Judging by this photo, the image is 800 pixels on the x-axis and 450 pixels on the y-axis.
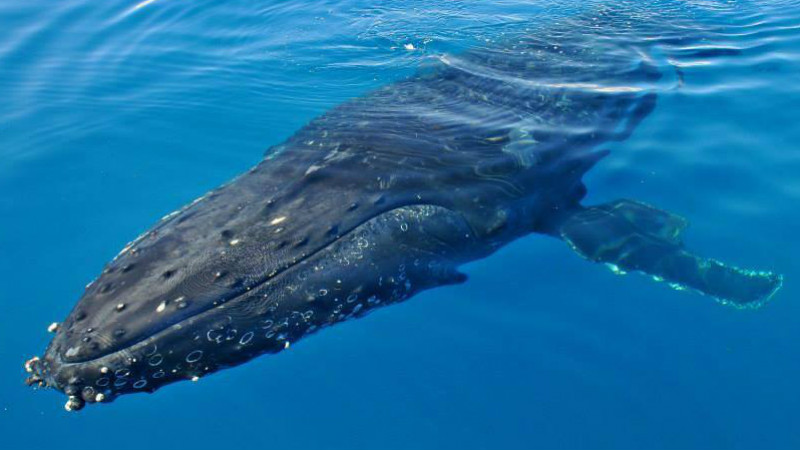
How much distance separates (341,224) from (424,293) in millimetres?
1771

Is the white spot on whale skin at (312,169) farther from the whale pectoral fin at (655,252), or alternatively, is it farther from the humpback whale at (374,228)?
the whale pectoral fin at (655,252)

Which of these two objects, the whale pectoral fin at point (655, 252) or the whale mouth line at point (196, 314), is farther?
the whale pectoral fin at point (655, 252)

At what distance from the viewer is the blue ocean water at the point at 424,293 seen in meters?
7.12

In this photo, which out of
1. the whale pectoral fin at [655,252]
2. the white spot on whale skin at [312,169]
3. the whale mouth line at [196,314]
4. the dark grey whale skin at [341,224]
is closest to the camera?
the whale mouth line at [196,314]

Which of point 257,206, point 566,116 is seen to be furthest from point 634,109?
point 257,206

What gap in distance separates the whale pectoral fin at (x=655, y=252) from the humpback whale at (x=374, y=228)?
2 centimetres

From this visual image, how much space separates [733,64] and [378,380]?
10.5m

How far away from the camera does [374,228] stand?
23.5 ft

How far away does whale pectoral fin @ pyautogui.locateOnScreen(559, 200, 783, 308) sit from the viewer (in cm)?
787

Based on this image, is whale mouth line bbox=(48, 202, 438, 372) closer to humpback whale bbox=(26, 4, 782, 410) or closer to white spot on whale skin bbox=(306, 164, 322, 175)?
humpback whale bbox=(26, 4, 782, 410)

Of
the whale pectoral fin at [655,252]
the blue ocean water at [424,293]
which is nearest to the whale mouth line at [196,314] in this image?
the blue ocean water at [424,293]

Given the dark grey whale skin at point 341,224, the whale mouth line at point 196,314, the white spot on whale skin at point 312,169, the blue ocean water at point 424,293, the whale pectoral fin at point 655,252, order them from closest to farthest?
the whale mouth line at point 196,314 → the dark grey whale skin at point 341,224 → the blue ocean water at point 424,293 → the white spot on whale skin at point 312,169 → the whale pectoral fin at point 655,252

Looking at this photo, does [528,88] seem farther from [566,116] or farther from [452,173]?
[452,173]

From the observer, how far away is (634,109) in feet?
37.2
